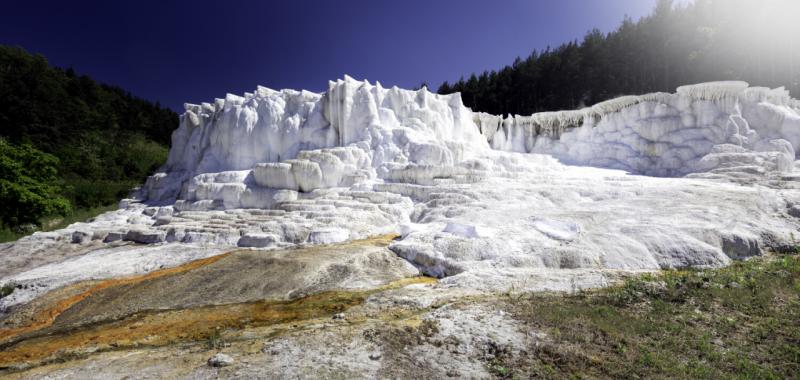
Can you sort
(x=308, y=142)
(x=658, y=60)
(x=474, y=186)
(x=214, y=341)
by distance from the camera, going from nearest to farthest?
(x=214, y=341) < (x=474, y=186) < (x=308, y=142) < (x=658, y=60)

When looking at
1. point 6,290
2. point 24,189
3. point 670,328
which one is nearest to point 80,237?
point 24,189

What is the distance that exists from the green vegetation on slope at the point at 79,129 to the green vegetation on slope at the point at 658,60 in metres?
42.8

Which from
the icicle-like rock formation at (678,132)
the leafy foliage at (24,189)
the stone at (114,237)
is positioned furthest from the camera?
the icicle-like rock formation at (678,132)

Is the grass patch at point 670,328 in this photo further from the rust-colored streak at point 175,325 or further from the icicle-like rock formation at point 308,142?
the icicle-like rock formation at point 308,142

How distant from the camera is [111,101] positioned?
52.6m

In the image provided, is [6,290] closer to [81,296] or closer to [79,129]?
[81,296]

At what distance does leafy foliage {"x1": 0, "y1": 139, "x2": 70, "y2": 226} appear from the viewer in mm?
15693

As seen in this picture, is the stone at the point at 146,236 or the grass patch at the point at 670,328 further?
the stone at the point at 146,236

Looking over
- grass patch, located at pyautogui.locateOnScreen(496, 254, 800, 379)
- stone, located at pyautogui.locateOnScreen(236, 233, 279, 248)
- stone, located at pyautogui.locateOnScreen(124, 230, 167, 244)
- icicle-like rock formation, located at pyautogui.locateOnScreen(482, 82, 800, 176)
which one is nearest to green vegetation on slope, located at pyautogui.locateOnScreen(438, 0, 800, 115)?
icicle-like rock formation, located at pyautogui.locateOnScreen(482, 82, 800, 176)

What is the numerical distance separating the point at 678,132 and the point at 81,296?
97.4 feet

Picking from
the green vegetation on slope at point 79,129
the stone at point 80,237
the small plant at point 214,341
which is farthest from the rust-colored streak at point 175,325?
the green vegetation on slope at point 79,129

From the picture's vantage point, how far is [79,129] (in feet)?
140

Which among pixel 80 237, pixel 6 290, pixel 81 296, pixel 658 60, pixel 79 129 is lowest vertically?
pixel 81 296

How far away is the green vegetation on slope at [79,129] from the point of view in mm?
31906
